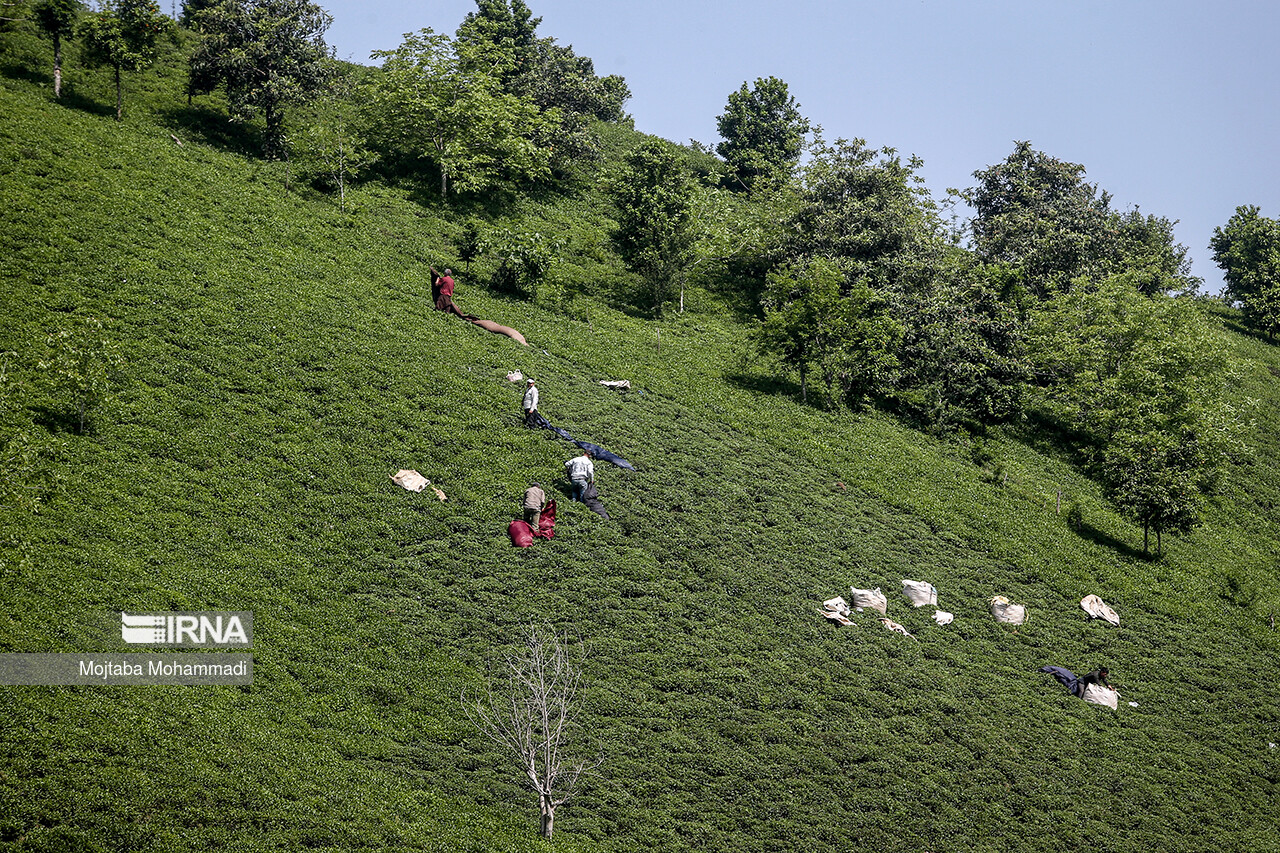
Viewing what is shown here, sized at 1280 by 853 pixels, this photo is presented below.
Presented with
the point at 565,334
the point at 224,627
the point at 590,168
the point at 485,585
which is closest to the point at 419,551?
the point at 485,585

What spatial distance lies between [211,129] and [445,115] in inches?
452

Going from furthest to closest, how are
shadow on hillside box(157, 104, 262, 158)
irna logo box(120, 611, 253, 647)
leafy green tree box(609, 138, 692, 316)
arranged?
1. leafy green tree box(609, 138, 692, 316)
2. shadow on hillside box(157, 104, 262, 158)
3. irna logo box(120, 611, 253, 647)

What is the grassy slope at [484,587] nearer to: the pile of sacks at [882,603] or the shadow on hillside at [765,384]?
the pile of sacks at [882,603]

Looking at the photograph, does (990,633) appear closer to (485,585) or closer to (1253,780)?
(1253,780)

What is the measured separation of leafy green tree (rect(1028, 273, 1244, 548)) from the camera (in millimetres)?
34656

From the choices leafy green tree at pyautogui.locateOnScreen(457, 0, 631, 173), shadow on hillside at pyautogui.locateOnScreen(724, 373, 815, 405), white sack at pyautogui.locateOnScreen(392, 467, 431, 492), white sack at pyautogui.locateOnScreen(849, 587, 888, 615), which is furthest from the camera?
leafy green tree at pyautogui.locateOnScreen(457, 0, 631, 173)

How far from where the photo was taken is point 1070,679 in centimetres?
2466

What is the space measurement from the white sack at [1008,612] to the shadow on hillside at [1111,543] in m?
8.48

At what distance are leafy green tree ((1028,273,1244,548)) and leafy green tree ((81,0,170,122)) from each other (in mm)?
45559

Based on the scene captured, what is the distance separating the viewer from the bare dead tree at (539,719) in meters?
15.9

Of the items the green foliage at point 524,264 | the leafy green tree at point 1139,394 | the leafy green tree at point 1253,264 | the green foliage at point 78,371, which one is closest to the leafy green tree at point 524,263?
the green foliage at point 524,264

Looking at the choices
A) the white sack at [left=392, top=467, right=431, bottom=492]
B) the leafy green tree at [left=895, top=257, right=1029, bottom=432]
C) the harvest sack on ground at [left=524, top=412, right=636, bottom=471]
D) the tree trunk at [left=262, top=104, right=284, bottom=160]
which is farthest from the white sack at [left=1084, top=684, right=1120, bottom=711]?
the tree trunk at [left=262, top=104, right=284, bottom=160]

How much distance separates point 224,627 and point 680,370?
23644 mm

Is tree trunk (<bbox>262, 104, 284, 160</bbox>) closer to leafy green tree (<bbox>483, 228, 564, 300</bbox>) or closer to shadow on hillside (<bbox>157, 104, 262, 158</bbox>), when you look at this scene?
shadow on hillside (<bbox>157, 104, 262, 158</bbox>)
